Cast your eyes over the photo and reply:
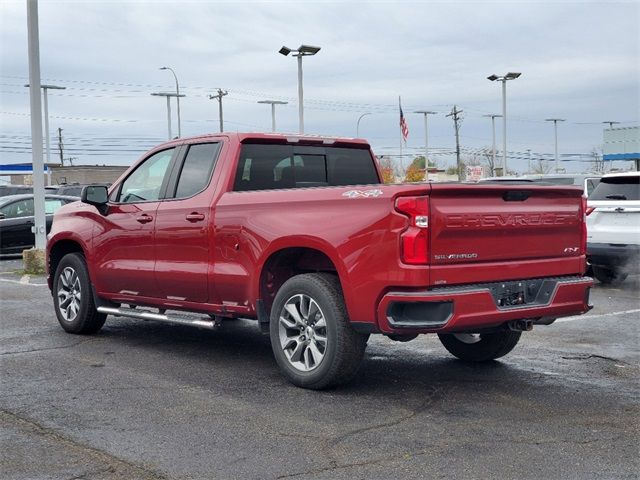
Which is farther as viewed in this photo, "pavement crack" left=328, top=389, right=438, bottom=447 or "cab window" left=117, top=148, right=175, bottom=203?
"cab window" left=117, top=148, right=175, bottom=203

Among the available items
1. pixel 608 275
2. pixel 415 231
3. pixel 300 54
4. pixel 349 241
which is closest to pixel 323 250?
pixel 349 241

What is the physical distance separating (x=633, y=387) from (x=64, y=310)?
18.3 feet

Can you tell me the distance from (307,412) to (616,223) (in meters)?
8.19

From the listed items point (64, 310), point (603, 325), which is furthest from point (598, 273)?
point (64, 310)

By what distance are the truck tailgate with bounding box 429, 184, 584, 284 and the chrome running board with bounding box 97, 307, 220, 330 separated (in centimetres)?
235

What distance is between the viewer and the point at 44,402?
5973 mm

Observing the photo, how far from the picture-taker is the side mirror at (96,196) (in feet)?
27.3

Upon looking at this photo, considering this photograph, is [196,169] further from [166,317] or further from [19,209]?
[19,209]

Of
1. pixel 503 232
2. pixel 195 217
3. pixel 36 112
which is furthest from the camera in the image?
pixel 36 112

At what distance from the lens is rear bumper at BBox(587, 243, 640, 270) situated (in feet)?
40.7

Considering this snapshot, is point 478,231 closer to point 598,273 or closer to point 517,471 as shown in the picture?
point 517,471

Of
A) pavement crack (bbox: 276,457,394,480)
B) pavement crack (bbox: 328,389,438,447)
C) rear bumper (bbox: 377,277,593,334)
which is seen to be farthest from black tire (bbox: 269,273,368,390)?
pavement crack (bbox: 276,457,394,480)

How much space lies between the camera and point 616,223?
12.5m

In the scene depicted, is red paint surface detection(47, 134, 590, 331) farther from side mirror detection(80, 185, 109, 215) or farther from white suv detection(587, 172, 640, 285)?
white suv detection(587, 172, 640, 285)
